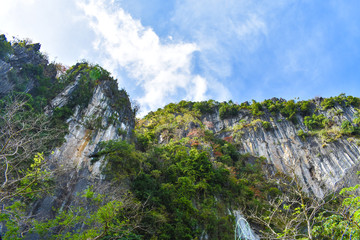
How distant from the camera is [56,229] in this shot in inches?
394

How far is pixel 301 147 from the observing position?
29844 millimetres

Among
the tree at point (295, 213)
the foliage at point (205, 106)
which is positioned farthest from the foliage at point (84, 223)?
the foliage at point (205, 106)

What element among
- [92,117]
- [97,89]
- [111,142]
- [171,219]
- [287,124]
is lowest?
[171,219]

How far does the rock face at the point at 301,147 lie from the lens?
2525cm

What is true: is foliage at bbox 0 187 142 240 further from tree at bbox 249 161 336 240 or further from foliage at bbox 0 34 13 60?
foliage at bbox 0 34 13 60

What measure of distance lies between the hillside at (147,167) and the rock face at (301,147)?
153mm

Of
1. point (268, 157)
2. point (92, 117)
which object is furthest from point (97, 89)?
point (268, 157)

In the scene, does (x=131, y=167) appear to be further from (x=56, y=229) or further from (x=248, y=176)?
(x=248, y=176)

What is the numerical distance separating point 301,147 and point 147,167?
24.0 m

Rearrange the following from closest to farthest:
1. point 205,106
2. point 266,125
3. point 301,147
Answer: point 301,147
point 266,125
point 205,106

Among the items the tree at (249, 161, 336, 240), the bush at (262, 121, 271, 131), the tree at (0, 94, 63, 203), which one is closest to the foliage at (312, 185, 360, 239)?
the tree at (249, 161, 336, 240)

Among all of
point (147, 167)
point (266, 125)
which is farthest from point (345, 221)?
point (266, 125)

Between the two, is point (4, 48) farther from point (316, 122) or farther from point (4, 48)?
point (316, 122)

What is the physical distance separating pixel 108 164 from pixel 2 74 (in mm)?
10802
